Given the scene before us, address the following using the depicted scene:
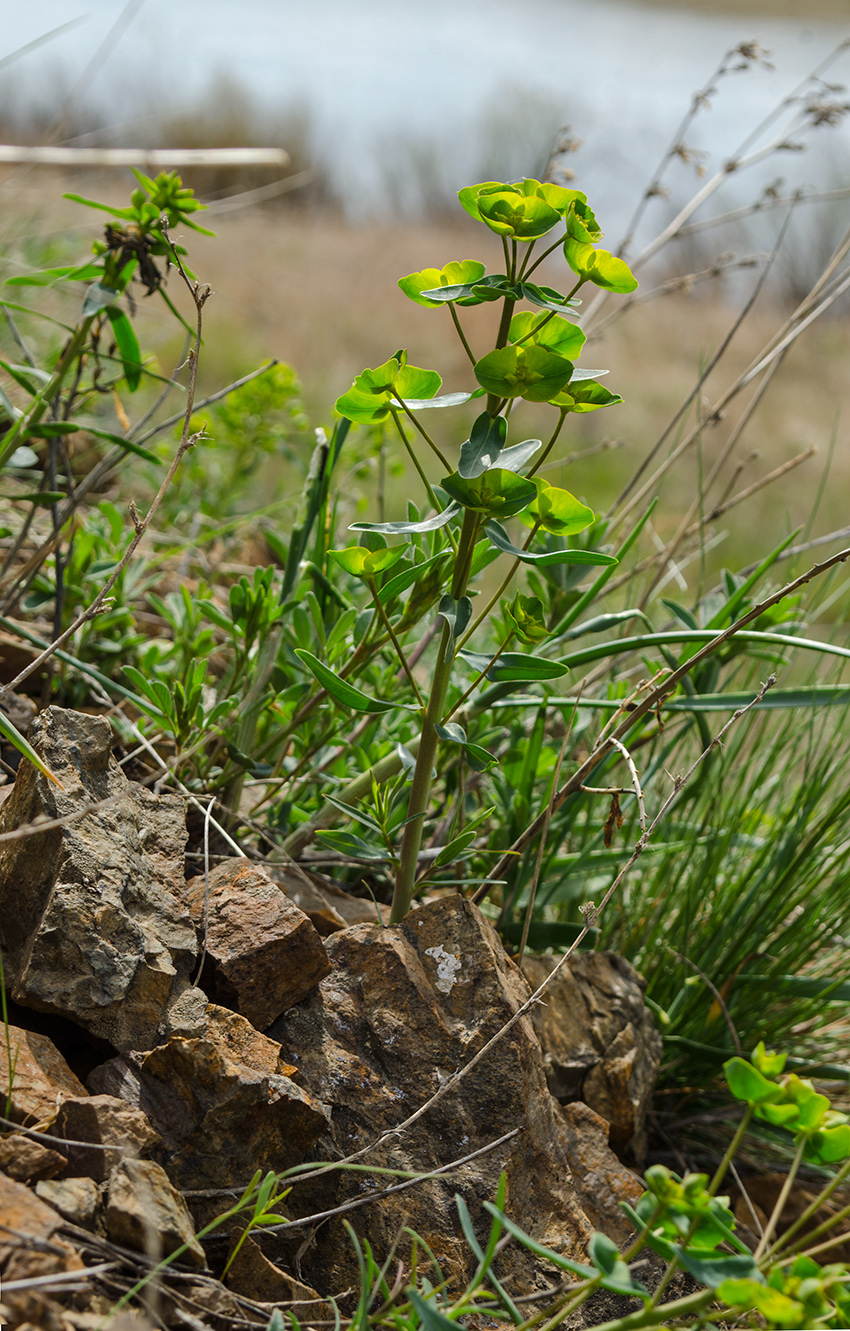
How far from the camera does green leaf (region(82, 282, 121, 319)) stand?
0.83 metres

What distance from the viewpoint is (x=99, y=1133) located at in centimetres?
54

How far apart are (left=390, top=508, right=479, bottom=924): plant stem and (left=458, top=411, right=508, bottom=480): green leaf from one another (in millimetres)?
45

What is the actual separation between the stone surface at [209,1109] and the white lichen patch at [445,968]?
14 cm

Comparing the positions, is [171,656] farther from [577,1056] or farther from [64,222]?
[64,222]

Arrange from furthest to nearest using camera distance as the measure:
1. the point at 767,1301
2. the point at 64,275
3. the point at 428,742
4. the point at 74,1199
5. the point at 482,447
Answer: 1. the point at 64,275
2. the point at 428,742
3. the point at 482,447
4. the point at 74,1199
5. the point at 767,1301

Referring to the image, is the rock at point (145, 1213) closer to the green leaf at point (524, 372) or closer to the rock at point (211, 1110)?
the rock at point (211, 1110)

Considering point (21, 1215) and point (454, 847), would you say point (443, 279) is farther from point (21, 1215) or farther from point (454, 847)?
point (21, 1215)

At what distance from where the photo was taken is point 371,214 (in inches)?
371

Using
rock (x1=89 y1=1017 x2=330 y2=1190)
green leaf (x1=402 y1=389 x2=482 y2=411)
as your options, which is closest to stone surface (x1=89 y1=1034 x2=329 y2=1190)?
rock (x1=89 y1=1017 x2=330 y2=1190)

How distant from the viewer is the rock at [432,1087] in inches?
24.9

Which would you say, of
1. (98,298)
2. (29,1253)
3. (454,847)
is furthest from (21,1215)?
(98,298)

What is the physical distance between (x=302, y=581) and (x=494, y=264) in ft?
21.4

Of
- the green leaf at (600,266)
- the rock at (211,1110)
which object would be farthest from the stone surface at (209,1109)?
the green leaf at (600,266)

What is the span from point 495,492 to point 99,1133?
444 millimetres
